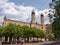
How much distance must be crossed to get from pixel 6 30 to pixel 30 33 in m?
17.2

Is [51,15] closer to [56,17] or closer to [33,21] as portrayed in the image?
[56,17]

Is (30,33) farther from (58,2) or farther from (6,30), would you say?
(58,2)

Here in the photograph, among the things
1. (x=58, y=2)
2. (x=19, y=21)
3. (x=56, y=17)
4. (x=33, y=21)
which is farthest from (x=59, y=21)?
(x=33, y=21)

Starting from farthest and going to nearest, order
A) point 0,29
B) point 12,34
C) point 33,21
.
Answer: point 33,21 → point 0,29 → point 12,34

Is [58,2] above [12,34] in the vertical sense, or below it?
above

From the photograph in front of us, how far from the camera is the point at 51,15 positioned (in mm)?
31750

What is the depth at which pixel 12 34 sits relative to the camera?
6875cm

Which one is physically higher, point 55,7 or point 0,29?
point 55,7

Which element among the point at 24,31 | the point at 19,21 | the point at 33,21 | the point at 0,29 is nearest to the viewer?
the point at 0,29

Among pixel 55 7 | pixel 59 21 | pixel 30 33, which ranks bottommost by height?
pixel 30 33

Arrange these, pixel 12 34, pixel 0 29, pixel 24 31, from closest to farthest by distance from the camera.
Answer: pixel 12 34
pixel 0 29
pixel 24 31

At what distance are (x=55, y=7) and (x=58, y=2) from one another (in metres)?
0.94

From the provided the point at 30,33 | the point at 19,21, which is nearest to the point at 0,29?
the point at 30,33

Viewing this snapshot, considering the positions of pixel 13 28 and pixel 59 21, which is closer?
pixel 59 21
